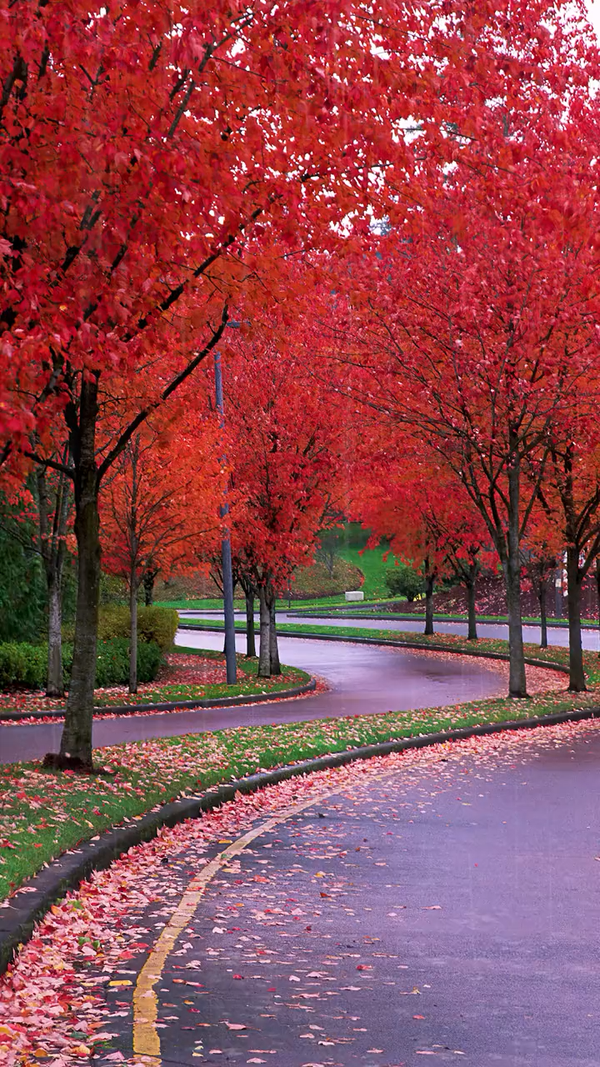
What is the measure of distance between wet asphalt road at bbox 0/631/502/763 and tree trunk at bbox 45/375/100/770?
9.00ft

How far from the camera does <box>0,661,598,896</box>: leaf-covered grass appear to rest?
9.06 m

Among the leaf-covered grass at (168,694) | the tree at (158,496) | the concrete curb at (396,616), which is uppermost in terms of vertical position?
the tree at (158,496)

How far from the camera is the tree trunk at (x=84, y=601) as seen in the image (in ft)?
41.8

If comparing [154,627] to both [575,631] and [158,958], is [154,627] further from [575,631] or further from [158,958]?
[158,958]

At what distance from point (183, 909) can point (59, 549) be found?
18922 mm

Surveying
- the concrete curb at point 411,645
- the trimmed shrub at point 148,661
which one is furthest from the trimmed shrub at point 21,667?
the concrete curb at point 411,645

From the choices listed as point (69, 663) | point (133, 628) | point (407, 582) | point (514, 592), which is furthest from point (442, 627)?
point (514, 592)

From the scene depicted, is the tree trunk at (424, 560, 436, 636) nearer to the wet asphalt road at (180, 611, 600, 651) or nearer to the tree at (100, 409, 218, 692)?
the wet asphalt road at (180, 611, 600, 651)

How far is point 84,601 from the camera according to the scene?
507 inches

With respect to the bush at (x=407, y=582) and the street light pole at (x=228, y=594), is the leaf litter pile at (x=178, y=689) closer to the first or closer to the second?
the street light pole at (x=228, y=594)

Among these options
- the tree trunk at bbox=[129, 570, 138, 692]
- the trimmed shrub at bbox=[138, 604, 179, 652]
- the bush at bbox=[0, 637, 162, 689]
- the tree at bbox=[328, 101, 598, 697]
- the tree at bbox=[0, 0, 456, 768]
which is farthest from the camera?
the trimmed shrub at bbox=[138, 604, 179, 652]

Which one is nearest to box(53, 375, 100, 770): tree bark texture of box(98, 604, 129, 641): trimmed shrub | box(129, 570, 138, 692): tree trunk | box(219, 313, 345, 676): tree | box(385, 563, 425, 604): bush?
box(129, 570, 138, 692): tree trunk

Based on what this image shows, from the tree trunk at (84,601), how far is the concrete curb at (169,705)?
8.48 m

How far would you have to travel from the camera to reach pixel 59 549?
85.0 ft
